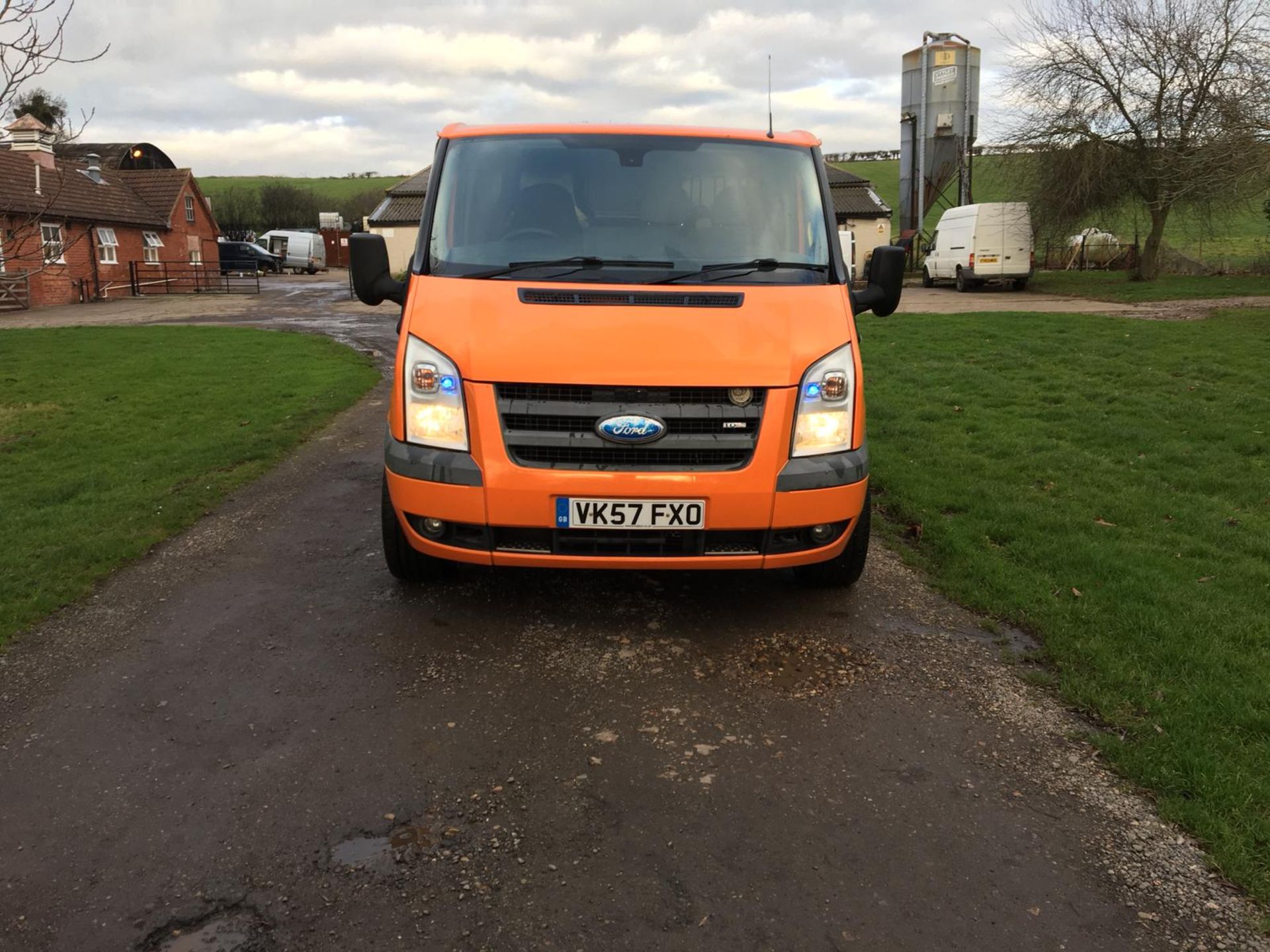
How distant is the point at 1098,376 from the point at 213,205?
7955 cm

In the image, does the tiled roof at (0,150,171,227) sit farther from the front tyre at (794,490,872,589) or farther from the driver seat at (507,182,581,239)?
the front tyre at (794,490,872,589)

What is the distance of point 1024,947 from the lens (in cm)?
223

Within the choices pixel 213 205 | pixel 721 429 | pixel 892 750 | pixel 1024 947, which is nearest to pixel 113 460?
pixel 721 429

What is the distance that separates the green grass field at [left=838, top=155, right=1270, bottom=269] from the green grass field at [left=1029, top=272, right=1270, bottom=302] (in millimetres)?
1256

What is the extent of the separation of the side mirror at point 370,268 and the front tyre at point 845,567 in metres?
2.43

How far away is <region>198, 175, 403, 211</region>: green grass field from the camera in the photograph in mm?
94312

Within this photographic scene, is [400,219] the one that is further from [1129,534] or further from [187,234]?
[1129,534]

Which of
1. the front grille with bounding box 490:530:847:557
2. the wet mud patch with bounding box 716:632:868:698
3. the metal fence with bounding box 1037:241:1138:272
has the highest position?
the metal fence with bounding box 1037:241:1138:272

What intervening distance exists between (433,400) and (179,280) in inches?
1676

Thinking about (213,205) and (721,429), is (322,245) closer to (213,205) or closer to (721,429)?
(213,205)

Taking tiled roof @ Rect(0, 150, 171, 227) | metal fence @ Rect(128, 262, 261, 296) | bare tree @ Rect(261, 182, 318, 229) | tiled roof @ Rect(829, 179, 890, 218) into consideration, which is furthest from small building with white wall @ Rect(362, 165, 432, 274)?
bare tree @ Rect(261, 182, 318, 229)

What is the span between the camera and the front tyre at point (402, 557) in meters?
4.40

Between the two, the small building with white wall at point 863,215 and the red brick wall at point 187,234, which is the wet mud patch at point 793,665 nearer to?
the red brick wall at point 187,234

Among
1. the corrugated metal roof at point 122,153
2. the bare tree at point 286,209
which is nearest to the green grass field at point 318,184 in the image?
the bare tree at point 286,209
